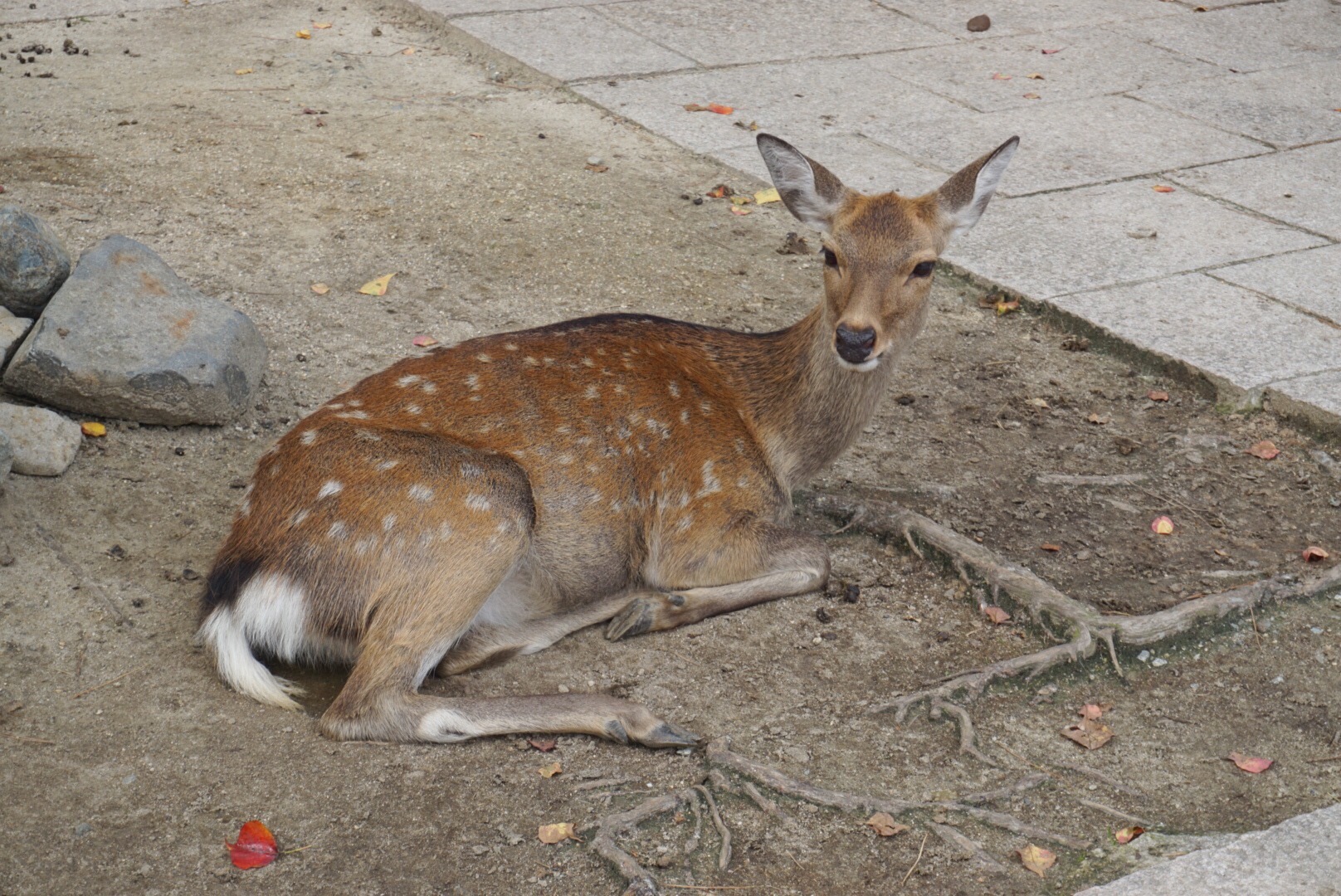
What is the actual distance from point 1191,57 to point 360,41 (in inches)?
193

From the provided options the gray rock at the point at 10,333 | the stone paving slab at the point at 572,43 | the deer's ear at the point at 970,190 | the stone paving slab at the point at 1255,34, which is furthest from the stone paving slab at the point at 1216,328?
the gray rock at the point at 10,333

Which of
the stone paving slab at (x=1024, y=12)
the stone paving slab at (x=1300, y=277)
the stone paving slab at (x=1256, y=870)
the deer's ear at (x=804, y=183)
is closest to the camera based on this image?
the stone paving slab at (x=1256, y=870)

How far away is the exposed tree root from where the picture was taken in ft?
11.5

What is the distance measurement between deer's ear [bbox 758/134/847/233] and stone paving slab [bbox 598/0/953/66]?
14.6 feet

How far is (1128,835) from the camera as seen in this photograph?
301cm

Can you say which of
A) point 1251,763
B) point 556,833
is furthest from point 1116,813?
point 556,833

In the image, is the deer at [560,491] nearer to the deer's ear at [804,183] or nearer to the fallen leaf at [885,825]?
the deer's ear at [804,183]

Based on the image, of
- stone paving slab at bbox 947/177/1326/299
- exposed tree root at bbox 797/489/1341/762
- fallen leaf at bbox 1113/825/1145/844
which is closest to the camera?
fallen leaf at bbox 1113/825/1145/844

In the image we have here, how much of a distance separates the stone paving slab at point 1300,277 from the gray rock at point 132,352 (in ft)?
12.6

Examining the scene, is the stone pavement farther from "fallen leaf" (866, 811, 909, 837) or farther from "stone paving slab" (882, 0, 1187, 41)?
"fallen leaf" (866, 811, 909, 837)

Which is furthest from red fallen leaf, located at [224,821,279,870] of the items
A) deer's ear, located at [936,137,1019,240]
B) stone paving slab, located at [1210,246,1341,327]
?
stone paving slab, located at [1210,246,1341,327]

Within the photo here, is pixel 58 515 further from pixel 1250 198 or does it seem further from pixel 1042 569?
pixel 1250 198

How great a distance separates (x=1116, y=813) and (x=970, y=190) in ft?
5.65

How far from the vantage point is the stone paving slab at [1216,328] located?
201 inches
